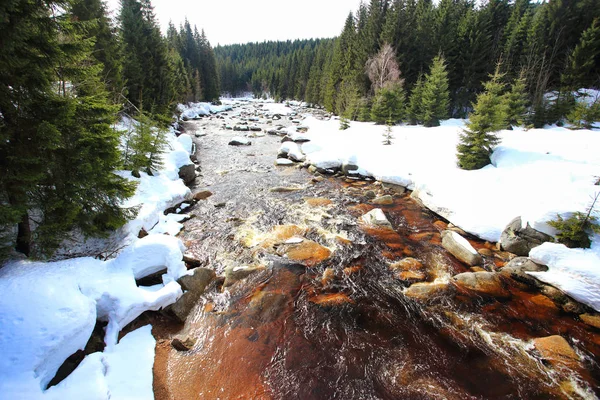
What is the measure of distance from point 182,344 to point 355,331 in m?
4.05

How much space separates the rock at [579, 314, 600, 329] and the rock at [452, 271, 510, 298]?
1601 millimetres

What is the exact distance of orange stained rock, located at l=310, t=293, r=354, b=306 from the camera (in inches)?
271

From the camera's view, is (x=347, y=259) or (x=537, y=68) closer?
(x=347, y=259)

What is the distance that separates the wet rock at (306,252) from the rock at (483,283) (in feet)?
13.9

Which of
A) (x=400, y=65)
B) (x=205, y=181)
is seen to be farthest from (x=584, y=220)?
(x=400, y=65)

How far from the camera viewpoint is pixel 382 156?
706 inches

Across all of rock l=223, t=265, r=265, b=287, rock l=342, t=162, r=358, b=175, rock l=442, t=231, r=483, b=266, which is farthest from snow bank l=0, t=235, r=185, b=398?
rock l=342, t=162, r=358, b=175

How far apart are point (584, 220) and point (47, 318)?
1357 centimetres

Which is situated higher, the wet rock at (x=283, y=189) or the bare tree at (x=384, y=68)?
the bare tree at (x=384, y=68)

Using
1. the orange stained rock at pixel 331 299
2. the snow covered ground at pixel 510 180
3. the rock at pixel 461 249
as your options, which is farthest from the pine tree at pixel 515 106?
the orange stained rock at pixel 331 299

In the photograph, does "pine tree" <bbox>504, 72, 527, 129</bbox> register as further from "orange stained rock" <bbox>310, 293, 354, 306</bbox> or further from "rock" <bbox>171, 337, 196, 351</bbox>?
"rock" <bbox>171, 337, 196, 351</bbox>

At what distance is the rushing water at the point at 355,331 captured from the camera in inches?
191

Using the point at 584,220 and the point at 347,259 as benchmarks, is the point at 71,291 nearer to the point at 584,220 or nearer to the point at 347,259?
the point at 347,259

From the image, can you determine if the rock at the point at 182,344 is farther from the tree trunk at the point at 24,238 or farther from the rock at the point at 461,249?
the rock at the point at 461,249
